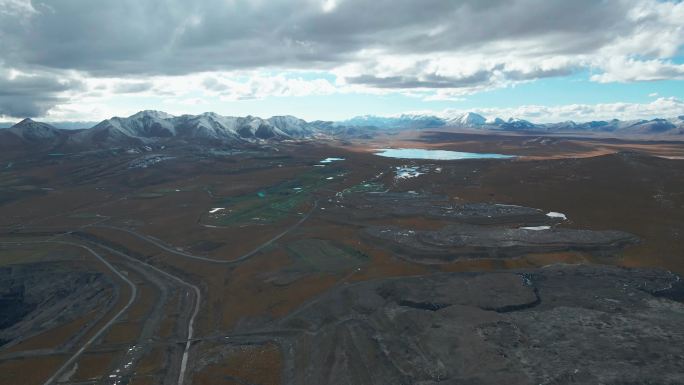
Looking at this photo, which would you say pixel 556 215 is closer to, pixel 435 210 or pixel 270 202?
pixel 435 210

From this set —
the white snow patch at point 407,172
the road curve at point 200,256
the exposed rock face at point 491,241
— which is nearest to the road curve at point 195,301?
the road curve at point 200,256

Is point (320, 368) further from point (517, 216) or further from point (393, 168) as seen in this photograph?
point (393, 168)

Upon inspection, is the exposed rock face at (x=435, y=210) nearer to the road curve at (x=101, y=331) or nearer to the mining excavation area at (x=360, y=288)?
the mining excavation area at (x=360, y=288)

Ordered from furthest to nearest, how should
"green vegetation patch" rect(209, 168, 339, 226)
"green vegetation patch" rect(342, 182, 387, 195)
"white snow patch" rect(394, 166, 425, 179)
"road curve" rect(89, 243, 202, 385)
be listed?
"white snow patch" rect(394, 166, 425, 179), "green vegetation patch" rect(342, 182, 387, 195), "green vegetation patch" rect(209, 168, 339, 226), "road curve" rect(89, 243, 202, 385)

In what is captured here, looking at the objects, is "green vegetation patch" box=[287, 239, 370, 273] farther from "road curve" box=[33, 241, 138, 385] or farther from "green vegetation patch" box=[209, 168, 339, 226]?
"road curve" box=[33, 241, 138, 385]

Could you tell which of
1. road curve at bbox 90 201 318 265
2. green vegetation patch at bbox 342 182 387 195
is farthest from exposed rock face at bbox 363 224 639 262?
green vegetation patch at bbox 342 182 387 195

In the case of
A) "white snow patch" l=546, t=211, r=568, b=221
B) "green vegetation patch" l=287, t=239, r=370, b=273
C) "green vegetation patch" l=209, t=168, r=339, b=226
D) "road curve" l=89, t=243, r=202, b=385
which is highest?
"white snow patch" l=546, t=211, r=568, b=221

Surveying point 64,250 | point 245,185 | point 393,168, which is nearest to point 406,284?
point 64,250
